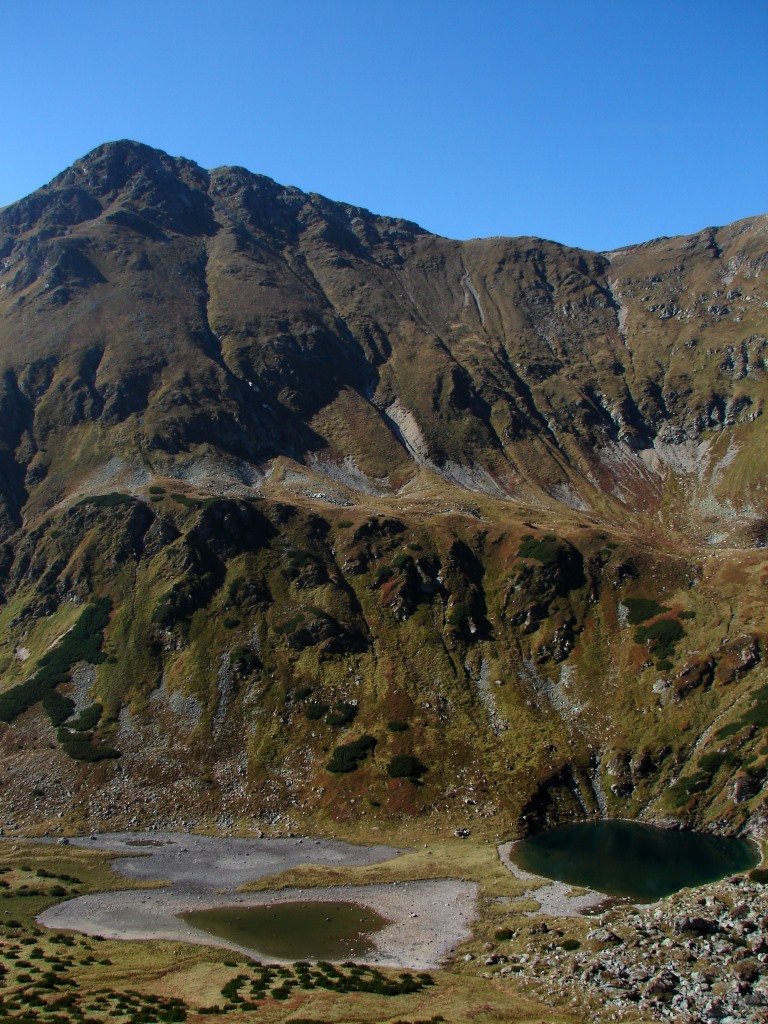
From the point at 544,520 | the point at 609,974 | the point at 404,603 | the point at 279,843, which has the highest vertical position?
the point at 544,520

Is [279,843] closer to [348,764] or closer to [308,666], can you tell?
[348,764]

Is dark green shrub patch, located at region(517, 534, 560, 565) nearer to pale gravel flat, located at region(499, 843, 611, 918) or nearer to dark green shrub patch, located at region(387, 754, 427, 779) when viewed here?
dark green shrub patch, located at region(387, 754, 427, 779)

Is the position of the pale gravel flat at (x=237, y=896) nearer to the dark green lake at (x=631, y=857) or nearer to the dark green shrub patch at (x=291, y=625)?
the dark green lake at (x=631, y=857)

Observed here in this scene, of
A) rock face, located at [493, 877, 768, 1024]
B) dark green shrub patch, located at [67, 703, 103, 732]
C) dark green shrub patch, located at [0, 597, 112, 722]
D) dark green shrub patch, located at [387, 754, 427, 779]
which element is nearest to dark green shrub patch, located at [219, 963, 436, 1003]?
rock face, located at [493, 877, 768, 1024]

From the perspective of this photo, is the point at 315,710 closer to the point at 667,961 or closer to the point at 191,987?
the point at 191,987

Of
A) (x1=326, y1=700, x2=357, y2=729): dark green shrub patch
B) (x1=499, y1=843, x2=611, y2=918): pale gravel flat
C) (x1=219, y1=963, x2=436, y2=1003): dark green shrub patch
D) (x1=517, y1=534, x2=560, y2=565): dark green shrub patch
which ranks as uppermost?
(x1=517, y1=534, x2=560, y2=565): dark green shrub patch

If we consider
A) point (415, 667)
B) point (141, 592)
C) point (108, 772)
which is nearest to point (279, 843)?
point (108, 772)

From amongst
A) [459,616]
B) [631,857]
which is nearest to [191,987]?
[631,857]
